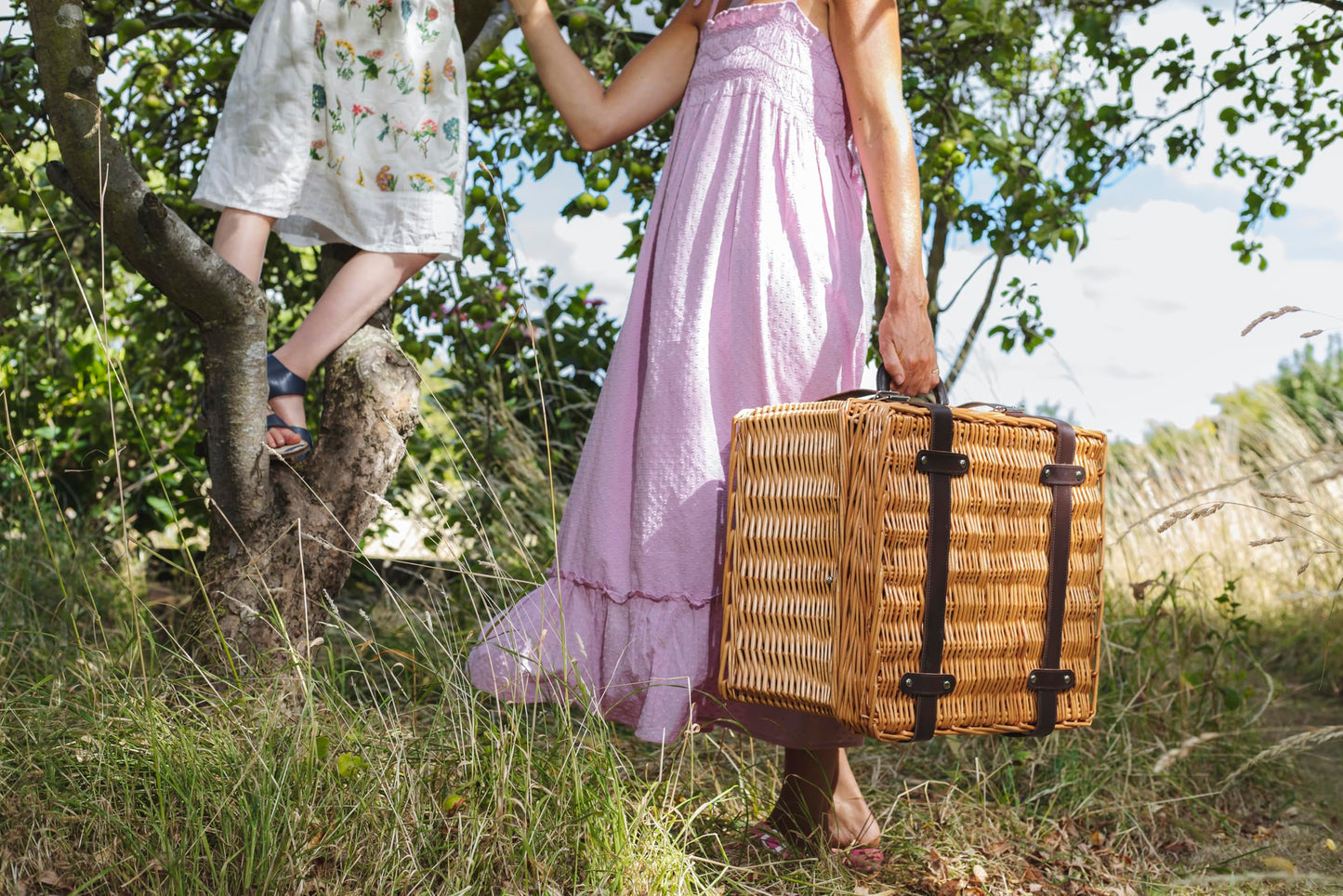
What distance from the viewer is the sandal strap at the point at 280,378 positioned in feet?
6.82

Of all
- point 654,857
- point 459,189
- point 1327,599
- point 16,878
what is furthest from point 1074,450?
point 1327,599

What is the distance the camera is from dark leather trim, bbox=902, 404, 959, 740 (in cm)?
152

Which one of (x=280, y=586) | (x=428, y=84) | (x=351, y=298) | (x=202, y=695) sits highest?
(x=428, y=84)

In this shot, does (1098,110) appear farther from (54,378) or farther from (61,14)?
(54,378)

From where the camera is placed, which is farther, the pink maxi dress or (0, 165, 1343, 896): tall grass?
the pink maxi dress

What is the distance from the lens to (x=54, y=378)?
390 cm

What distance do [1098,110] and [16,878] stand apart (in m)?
3.68

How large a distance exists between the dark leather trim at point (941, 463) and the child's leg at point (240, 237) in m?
1.28

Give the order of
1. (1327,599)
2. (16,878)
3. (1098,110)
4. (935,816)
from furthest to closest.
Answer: (1327,599), (1098,110), (935,816), (16,878)

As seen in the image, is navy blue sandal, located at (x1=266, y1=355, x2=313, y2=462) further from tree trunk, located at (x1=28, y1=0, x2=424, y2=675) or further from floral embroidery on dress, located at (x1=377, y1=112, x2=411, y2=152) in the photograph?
floral embroidery on dress, located at (x1=377, y1=112, x2=411, y2=152)

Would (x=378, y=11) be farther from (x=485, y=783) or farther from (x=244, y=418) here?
(x=485, y=783)

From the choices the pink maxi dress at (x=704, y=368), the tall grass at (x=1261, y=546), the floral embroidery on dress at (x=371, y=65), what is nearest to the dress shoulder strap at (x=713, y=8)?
the pink maxi dress at (x=704, y=368)

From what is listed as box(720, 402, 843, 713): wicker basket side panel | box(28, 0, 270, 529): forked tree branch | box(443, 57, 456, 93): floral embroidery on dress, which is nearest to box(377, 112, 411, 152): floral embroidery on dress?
box(443, 57, 456, 93): floral embroidery on dress

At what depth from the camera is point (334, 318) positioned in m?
2.14
